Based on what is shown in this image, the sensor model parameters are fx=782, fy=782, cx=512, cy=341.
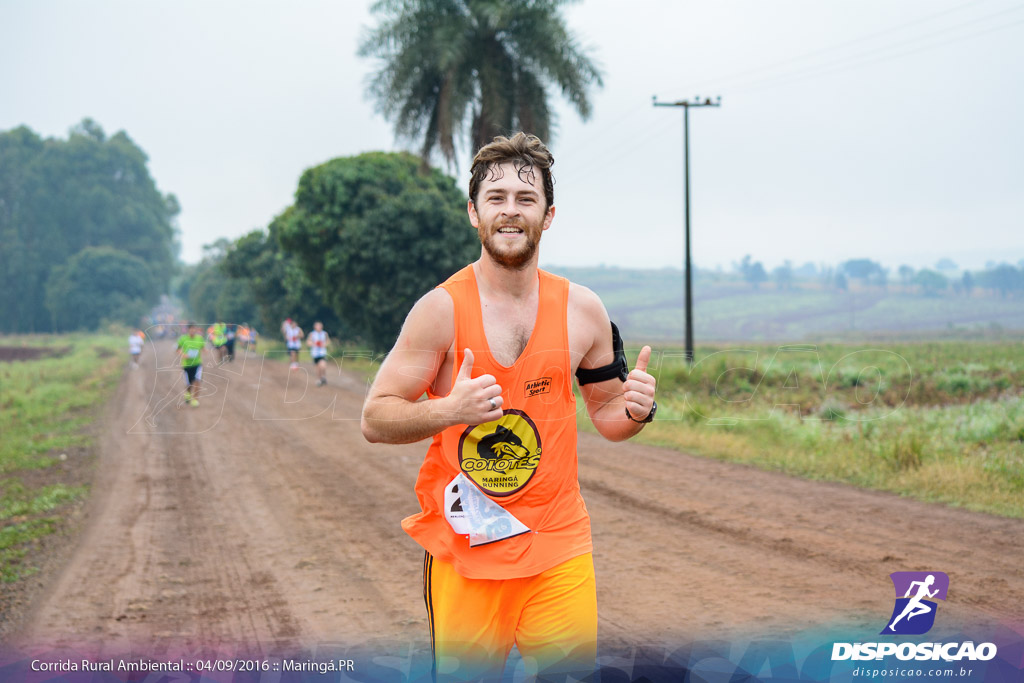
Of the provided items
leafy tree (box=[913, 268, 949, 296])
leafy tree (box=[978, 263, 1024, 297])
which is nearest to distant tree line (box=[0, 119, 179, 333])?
leafy tree (box=[978, 263, 1024, 297])

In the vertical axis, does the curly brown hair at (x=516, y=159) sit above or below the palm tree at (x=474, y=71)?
below

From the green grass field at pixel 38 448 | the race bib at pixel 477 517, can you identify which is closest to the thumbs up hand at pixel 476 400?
the race bib at pixel 477 517

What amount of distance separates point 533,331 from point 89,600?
4787 millimetres

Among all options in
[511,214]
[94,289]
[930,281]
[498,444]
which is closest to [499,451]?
[498,444]

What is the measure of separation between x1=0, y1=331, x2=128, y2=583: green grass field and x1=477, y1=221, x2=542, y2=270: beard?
19.1 feet

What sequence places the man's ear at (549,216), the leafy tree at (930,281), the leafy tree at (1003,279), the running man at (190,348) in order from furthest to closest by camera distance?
the leafy tree at (930,281)
the leafy tree at (1003,279)
the running man at (190,348)
the man's ear at (549,216)

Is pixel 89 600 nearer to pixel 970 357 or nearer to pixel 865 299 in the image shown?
pixel 970 357

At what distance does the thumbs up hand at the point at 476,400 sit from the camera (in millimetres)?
2408

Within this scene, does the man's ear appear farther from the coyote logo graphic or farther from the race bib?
the race bib

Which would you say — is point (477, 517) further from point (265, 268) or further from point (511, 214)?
point (265, 268)

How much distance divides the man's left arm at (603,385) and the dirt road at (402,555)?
2379 millimetres

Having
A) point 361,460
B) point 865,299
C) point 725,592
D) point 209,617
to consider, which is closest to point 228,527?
point 209,617

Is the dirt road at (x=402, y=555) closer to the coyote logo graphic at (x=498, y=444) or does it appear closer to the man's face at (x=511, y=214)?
the coyote logo graphic at (x=498, y=444)

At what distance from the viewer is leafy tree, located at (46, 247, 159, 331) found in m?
84.8
